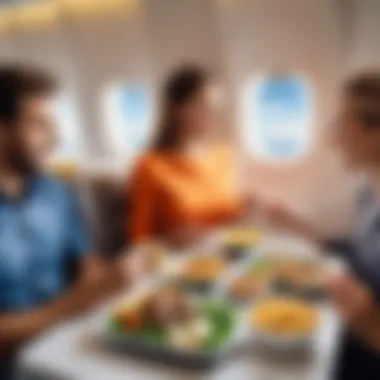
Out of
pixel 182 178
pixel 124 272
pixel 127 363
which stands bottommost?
pixel 127 363

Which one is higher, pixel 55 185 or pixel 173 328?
pixel 55 185

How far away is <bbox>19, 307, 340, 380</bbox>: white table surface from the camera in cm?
60

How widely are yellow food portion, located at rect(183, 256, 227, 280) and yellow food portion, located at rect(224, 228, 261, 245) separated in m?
0.03

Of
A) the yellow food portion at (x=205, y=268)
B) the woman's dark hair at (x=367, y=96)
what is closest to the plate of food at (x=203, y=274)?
the yellow food portion at (x=205, y=268)

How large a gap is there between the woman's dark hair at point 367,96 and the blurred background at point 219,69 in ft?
0.04

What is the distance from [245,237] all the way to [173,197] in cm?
10

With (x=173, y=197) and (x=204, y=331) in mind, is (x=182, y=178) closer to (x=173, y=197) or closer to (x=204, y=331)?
(x=173, y=197)

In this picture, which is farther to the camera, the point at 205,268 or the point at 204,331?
the point at 205,268

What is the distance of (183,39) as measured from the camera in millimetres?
647

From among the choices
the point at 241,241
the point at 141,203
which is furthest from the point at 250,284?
the point at 141,203

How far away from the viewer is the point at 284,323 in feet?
2.08

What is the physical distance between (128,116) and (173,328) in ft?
0.79

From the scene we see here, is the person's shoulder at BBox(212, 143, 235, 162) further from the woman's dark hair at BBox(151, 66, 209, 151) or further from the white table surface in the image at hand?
the white table surface

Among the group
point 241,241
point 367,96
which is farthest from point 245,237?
point 367,96
